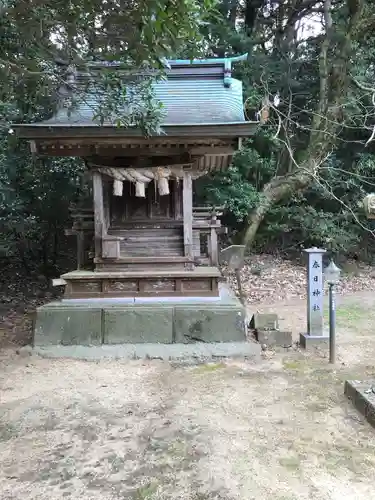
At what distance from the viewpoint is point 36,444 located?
339cm

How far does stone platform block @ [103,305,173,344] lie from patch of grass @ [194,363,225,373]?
0.74m

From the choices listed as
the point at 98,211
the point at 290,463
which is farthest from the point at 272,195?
the point at 290,463

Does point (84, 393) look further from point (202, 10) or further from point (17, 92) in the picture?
point (202, 10)

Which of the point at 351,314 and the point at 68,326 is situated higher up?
the point at 68,326

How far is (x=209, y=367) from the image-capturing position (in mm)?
5402

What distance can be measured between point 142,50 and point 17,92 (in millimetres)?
2180

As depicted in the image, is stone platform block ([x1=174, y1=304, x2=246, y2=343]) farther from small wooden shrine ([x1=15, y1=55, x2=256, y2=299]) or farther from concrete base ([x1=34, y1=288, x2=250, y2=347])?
small wooden shrine ([x1=15, y1=55, x2=256, y2=299])

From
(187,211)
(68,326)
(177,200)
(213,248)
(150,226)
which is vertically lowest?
(68,326)

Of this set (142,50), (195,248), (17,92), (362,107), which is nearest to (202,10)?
(142,50)

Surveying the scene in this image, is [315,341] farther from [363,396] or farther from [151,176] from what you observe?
[151,176]

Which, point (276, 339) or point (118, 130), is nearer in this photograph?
point (118, 130)

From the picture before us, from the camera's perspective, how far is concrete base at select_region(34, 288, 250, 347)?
6.00 metres

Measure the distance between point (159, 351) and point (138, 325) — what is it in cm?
49

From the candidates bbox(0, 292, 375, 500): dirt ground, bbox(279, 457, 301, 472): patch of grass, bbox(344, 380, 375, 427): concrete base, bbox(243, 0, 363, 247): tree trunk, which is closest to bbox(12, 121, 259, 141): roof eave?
bbox(0, 292, 375, 500): dirt ground
